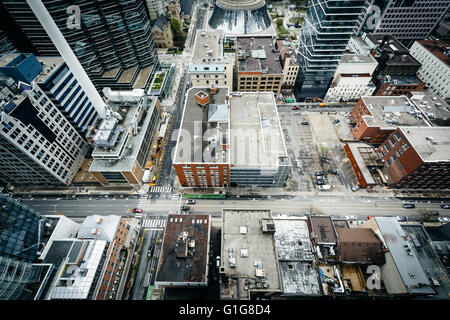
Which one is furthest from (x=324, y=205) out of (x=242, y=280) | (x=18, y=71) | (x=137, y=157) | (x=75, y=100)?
(x=18, y=71)

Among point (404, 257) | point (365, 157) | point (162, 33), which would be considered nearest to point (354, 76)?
point (365, 157)

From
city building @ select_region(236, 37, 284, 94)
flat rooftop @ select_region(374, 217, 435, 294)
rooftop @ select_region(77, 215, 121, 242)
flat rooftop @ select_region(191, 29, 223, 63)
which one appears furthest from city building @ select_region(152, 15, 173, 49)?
flat rooftop @ select_region(374, 217, 435, 294)

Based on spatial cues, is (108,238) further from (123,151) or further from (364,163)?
(364,163)

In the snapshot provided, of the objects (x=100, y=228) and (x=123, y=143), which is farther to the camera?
(x=123, y=143)

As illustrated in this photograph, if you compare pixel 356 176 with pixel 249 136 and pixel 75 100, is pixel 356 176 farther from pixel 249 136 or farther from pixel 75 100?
pixel 75 100

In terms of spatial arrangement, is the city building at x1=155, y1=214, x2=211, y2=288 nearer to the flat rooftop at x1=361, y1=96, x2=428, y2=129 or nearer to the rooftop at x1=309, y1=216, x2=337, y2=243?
the rooftop at x1=309, y1=216, x2=337, y2=243

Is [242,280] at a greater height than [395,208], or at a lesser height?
lesser
